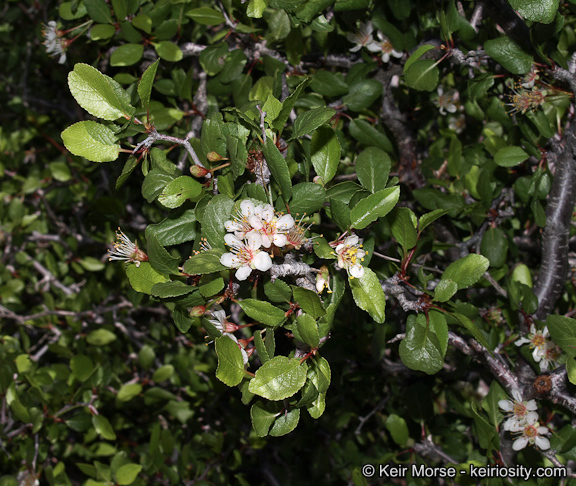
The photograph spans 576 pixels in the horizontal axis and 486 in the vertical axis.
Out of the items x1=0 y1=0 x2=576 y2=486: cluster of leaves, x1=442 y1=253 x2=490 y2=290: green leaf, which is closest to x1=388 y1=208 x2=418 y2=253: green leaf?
x1=0 y1=0 x2=576 y2=486: cluster of leaves

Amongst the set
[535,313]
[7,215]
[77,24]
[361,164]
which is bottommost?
[7,215]

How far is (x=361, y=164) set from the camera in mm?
1110

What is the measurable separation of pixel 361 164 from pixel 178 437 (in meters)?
1.76

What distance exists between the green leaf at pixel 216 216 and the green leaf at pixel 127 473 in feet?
3.69

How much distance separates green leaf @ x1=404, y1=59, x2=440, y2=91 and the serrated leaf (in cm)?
77

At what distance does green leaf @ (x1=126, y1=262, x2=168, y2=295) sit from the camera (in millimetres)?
1067

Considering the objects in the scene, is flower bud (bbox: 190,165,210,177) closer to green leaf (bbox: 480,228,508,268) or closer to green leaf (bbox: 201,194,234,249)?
green leaf (bbox: 201,194,234,249)

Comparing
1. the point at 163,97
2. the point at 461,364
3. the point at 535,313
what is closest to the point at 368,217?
the point at 535,313

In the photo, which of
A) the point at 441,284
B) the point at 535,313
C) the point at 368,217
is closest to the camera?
the point at 368,217

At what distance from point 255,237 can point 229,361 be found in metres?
0.24

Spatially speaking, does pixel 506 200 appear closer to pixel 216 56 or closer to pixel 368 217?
pixel 368 217

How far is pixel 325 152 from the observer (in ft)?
3.60

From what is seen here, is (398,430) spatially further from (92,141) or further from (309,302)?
(92,141)

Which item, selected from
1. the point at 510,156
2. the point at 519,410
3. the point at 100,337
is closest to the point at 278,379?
the point at 519,410
